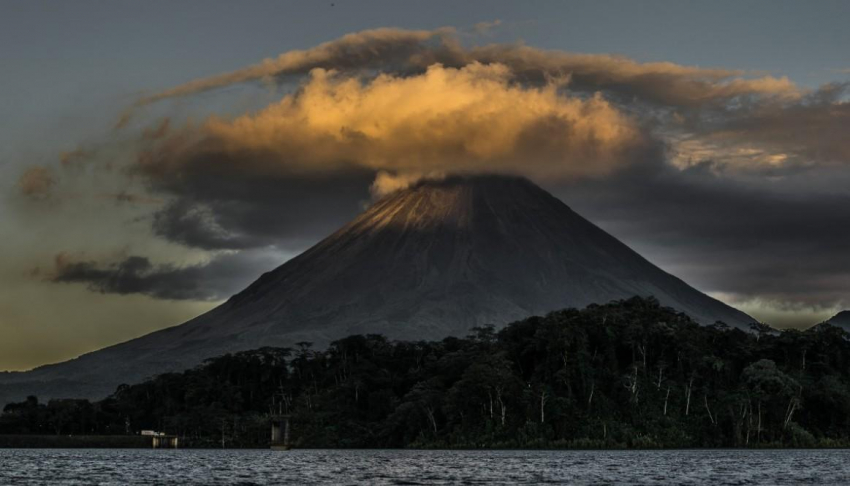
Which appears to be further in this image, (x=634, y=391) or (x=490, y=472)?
(x=634, y=391)

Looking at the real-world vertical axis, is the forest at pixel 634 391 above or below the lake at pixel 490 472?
above

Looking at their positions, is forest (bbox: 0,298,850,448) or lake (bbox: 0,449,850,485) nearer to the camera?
lake (bbox: 0,449,850,485)

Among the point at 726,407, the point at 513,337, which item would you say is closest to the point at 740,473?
the point at 726,407

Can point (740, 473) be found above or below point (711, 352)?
below

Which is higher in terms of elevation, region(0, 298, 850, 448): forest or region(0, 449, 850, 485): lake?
region(0, 298, 850, 448): forest

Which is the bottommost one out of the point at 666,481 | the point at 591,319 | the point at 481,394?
the point at 666,481

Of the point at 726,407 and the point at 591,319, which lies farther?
the point at 591,319

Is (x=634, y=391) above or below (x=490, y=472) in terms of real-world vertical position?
above

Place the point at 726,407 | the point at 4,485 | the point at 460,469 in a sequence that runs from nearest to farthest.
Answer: the point at 4,485, the point at 460,469, the point at 726,407

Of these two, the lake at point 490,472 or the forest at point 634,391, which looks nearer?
the lake at point 490,472

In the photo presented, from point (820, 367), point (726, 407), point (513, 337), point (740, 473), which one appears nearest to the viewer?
point (740, 473)

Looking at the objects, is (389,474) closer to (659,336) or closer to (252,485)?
(252,485)
